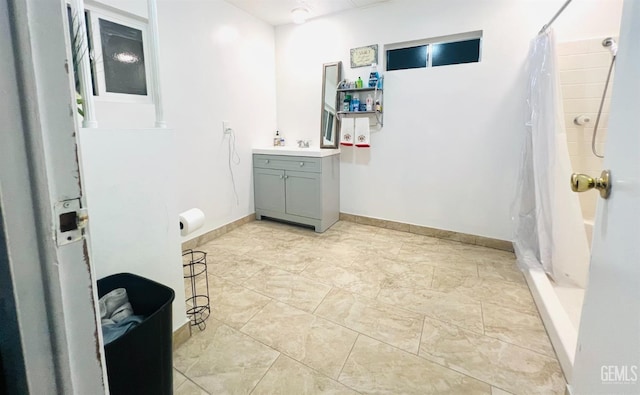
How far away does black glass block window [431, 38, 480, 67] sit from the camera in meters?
2.73

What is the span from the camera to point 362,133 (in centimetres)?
Result: 318

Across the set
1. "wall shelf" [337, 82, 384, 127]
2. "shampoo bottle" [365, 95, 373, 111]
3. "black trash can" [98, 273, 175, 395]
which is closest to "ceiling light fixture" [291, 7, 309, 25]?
"wall shelf" [337, 82, 384, 127]

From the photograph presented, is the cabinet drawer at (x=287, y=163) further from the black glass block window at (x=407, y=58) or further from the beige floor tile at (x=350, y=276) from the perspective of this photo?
the black glass block window at (x=407, y=58)

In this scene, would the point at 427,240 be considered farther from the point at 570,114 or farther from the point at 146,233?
the point at 146,233

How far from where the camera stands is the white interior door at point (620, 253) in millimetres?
645

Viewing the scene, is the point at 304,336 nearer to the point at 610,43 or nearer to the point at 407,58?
the point at 407,58

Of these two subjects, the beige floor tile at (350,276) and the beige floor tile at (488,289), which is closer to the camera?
the beige floor tile at (488,289)

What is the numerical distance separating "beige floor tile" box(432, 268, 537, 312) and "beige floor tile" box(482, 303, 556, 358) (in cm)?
8

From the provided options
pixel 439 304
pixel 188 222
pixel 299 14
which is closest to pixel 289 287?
pixel 188 222

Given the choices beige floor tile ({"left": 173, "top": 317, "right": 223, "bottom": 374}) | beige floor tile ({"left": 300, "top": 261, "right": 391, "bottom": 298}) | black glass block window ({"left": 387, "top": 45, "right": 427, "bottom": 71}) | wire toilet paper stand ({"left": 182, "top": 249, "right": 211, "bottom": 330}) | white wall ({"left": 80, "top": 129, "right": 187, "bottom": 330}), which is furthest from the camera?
black glass block window ({"left": 387, "top": 45, "right": 427, "bottom": 71})

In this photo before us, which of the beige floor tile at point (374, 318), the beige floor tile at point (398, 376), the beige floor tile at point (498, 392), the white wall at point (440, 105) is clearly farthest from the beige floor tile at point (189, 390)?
the white wall at point (440, 105)

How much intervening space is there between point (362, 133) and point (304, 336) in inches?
86.1

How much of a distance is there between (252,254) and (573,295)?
2392mm

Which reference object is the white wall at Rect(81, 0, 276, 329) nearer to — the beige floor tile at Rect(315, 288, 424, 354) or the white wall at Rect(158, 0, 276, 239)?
the white wall at Rect(158, 0, 276, 239)
